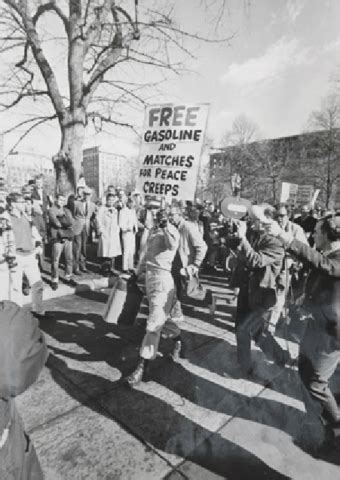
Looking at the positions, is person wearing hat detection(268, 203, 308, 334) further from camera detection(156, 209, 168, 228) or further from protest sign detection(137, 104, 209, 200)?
camera detection(156, 209, 168, 228)

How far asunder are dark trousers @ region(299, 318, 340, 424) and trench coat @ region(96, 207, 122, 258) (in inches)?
228

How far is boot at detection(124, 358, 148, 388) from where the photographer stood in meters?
3.31

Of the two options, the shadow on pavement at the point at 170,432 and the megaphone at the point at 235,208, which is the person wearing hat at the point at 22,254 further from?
the megaphone at the point at 235,208

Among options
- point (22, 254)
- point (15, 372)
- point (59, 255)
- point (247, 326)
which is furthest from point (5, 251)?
point (15, 372)

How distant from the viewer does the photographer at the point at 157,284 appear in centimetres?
335

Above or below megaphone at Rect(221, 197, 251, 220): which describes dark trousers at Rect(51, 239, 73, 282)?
below

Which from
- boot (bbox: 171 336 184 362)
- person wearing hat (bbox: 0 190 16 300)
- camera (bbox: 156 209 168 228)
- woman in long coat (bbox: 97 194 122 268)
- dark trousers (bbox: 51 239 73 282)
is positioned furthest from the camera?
woman in long coat (bbox: 97 194 122 268)

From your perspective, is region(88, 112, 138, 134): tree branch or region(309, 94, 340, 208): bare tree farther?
region(309, 94, 340, 208): bare tree

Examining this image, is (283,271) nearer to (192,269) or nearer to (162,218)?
(192,269)

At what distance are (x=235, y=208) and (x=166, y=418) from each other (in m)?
2.00

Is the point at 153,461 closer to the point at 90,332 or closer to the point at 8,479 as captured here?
the point at 8,479

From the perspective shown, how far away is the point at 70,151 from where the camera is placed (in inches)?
317

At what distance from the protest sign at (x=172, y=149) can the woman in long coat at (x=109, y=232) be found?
3.83 m

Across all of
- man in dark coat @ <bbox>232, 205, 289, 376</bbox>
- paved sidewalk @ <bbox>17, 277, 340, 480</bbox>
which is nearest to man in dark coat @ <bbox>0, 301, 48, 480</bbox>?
paved sidewalk @ <bbox>17, 277, 340, 480</bbox>
